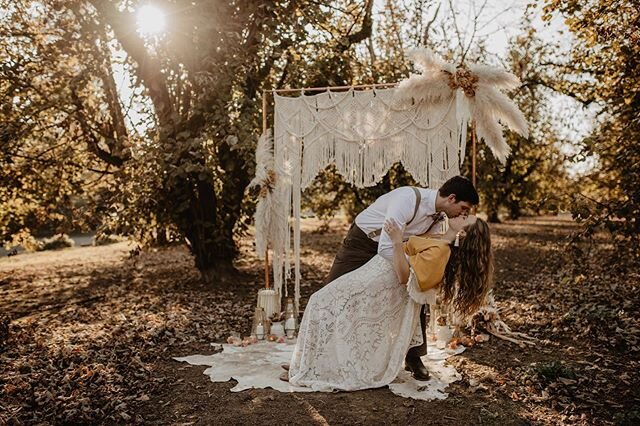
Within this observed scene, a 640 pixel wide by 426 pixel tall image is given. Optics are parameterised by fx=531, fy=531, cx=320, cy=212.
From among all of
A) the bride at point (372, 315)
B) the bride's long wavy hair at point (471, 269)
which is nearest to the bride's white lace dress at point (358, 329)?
the bride at point (372, 315)

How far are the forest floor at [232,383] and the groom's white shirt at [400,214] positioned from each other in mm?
1137

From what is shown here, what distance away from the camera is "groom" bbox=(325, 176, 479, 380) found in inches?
150

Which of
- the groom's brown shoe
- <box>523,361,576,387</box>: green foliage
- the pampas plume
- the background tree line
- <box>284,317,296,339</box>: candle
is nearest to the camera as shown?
<box>523,361,576,387</box>: green foliage

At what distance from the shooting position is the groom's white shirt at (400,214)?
3836 mm

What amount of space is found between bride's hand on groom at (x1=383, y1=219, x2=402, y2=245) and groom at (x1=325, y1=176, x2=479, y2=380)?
0.05 metres

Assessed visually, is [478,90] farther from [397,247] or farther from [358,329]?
[358,329]

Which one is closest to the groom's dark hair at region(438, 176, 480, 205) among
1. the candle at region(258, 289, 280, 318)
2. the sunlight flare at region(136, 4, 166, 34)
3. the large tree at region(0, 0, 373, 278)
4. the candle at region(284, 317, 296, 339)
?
the candle at region(284, 317, 296, 339)

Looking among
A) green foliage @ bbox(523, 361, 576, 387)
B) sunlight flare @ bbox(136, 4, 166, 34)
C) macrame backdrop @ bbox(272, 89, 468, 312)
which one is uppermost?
sunlight flare @ bbox(136, 4, 166, 34)

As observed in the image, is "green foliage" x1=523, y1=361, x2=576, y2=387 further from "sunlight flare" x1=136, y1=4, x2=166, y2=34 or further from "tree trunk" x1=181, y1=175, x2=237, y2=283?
"sunlight flare" x1=136, y1=4, x2=166, y2=34

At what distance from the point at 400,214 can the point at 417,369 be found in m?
1.29

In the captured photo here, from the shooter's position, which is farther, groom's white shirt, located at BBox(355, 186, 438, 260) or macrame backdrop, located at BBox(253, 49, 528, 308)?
macrame backdrop, located at BBox(253, 49, 528, 308)

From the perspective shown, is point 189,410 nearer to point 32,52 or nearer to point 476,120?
point 476,120

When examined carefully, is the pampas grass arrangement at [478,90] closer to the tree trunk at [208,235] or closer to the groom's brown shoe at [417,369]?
the groom's brown shoe at [417,369]

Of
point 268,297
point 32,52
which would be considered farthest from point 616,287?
point 32,52
